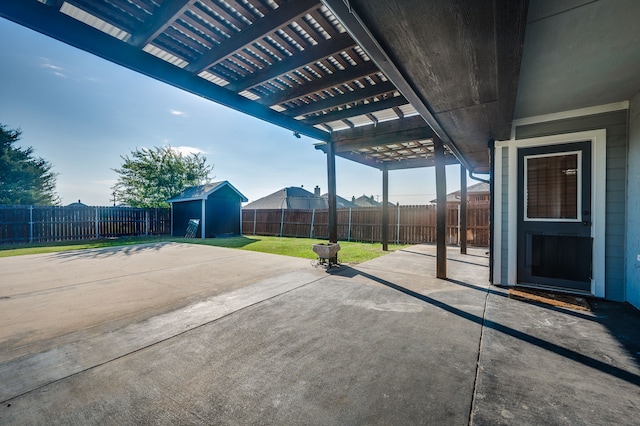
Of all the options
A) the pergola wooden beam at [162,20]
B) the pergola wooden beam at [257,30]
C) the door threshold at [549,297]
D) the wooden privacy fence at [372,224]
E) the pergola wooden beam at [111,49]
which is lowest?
the door threshold at [549,297]

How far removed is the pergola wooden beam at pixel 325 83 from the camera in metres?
3.08

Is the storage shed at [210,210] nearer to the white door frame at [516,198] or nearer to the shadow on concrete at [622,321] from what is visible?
the white door frame at [516,198]

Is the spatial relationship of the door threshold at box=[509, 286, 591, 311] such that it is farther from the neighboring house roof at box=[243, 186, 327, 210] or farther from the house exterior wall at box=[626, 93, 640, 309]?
the neighboring house roof at box=[243, 186, 327, 210]

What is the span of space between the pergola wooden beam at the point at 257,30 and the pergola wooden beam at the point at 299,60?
567 millimetres

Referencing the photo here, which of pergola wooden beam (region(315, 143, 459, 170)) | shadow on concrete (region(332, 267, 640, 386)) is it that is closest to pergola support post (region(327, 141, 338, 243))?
pergola wooden beam (region(315, 143, 459, 170))

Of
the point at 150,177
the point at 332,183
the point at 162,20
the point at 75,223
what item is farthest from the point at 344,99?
the point at 150,177

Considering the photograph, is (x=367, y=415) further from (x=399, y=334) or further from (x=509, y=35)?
(x=509, y=35)

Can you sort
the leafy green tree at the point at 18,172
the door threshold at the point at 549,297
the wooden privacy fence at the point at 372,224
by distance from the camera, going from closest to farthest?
the door threshold at the point at 549,297 < the wooden privacy fence at the point at 372,224 < the leafy green tree at the point at 18,172

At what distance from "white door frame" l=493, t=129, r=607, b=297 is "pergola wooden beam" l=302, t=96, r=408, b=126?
71.1 inches

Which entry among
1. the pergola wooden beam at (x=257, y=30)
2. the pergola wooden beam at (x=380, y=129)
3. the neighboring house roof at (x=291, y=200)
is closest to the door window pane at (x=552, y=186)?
the pergola wooden beam at (x=380, y=129)

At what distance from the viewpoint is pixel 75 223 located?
456 inches

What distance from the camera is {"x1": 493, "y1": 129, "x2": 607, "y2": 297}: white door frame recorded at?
10.6ft

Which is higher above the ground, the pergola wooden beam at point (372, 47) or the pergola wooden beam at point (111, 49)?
the pergola wooden beam at point (111, 49)

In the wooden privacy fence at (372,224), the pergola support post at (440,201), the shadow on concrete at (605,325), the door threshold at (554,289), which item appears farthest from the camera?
the wooden privacy fence at (372,224)
